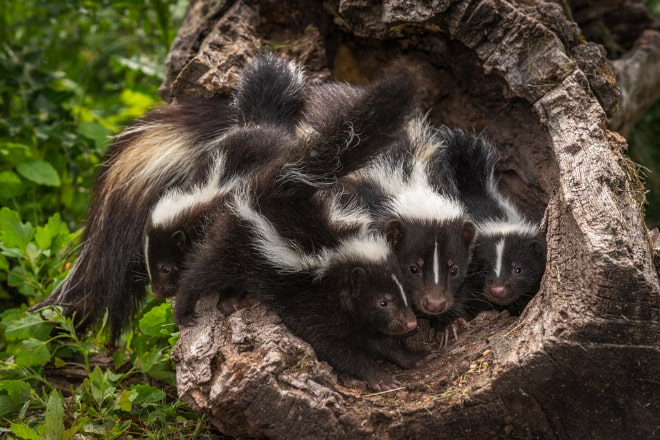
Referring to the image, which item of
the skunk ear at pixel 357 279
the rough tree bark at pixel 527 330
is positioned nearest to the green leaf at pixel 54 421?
the rough tree bark at pixel 527 330

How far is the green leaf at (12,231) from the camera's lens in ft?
15.0

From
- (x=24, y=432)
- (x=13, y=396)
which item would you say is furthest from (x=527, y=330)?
(x=13, y=396)

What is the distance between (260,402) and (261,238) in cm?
86

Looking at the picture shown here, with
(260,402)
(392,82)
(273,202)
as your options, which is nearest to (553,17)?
(392,82)

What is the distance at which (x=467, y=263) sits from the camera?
13.8 ft

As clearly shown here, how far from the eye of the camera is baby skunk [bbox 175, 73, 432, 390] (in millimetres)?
3594

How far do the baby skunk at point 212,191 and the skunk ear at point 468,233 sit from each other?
3.73 feet

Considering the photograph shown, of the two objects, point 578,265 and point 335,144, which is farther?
point 335,144

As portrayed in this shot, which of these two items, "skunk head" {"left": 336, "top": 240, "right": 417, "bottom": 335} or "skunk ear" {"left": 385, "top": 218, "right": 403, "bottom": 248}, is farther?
"skunk ear" {"left": 385, "top": 218, "right": 403, "bottom": 248}

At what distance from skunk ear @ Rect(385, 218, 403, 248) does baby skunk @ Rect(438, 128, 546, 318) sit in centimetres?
62

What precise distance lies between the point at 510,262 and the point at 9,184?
3730 millimetres

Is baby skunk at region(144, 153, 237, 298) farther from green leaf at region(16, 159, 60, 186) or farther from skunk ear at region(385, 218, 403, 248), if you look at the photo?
green leaf at region(16, 159, 60, 186)

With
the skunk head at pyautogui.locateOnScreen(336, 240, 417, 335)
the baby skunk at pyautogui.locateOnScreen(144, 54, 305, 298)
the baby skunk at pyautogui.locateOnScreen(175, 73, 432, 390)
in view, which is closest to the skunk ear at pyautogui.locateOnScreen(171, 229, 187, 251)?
the baby skunk at pyautogui.locateOnScreen(144, 54, 305, 298)

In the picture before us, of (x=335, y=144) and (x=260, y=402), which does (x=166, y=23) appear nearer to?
(x=335, y=144)
